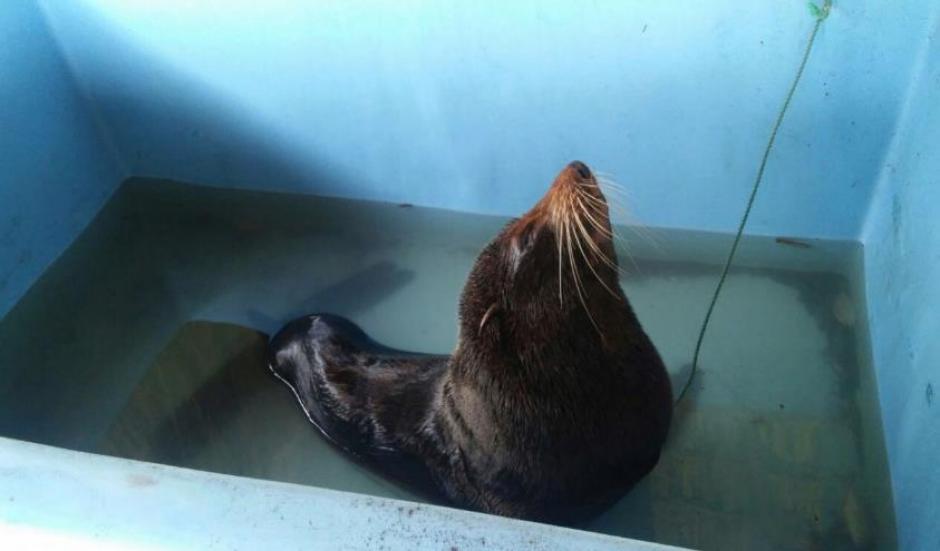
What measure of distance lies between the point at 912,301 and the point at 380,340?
135 centimetres

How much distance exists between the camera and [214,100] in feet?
7.98

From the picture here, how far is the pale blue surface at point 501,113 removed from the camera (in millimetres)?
1930

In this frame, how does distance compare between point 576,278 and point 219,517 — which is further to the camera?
point 576,278

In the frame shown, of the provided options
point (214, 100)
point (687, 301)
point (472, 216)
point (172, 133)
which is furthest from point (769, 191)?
point (172, 133)

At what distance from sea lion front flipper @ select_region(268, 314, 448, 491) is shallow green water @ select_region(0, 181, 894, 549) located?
4.0 inches

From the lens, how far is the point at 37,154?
2.37 metres

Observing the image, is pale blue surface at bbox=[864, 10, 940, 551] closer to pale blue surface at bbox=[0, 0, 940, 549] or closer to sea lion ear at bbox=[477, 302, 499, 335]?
pale blue surface at bbox=[0, 0, 940, 549]

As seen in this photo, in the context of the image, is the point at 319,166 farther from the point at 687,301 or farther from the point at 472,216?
the point at 687,301

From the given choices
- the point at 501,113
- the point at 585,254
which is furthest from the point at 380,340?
the point at 585,254

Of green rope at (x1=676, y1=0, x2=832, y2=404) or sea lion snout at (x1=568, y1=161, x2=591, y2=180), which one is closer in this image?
sea lion snout at (x1=568, y1=161, x2=591, y2=180)

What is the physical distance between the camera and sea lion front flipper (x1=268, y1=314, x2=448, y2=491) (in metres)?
1.76

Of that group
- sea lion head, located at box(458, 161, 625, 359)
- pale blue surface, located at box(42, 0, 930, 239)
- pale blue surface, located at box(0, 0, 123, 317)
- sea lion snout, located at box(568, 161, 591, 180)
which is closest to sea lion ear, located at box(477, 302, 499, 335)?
sea lion head, located at box(458, 161, 625, 359)

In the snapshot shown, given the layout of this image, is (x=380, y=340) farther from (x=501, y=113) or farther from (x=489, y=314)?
(x=489, y=314)

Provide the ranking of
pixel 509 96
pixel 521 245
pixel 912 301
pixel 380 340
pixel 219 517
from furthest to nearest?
pixel 380 340 → pixel 509 96 → pixel 912 301 → pixel 521 245 → pixel 219 517
